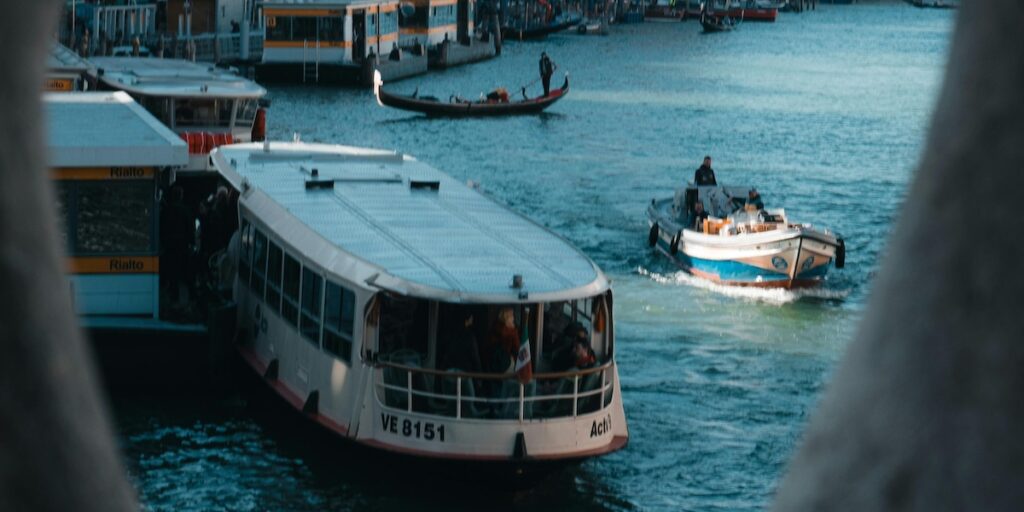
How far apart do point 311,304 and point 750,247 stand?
11.6m

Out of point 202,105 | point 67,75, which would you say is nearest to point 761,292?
point 202,105

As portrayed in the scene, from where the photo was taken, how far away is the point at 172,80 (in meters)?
29.5

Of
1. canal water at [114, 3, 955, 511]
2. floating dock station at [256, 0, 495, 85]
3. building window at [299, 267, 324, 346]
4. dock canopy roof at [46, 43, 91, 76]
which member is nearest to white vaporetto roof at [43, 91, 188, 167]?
building window at [299, 267, 324, 346]

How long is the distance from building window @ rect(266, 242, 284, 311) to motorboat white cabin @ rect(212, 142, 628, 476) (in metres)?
0.02

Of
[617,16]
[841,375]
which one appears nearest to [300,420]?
[841,375]

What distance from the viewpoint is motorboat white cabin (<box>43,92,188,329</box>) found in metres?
14.9

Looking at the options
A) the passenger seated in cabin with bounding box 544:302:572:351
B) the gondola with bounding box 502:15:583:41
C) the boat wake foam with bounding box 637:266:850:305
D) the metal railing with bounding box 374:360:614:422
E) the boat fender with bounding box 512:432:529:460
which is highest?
the passenger seated in cabin with bounding box 544:302:572:351

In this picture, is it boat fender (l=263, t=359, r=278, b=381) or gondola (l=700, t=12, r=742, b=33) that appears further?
gondola (l=700, t=12, r=742, b=33)

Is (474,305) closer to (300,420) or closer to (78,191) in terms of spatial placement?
(300,420)

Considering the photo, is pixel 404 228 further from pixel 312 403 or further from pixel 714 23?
pixel 714 23

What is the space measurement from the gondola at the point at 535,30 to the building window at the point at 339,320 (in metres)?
75.6

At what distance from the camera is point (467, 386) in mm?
12352

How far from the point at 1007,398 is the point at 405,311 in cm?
1223

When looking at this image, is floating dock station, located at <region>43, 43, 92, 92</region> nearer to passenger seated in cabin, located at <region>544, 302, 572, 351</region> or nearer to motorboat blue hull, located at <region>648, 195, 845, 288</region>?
motorboat blue hull, located at <region>648, 195, 845, 288</region>
